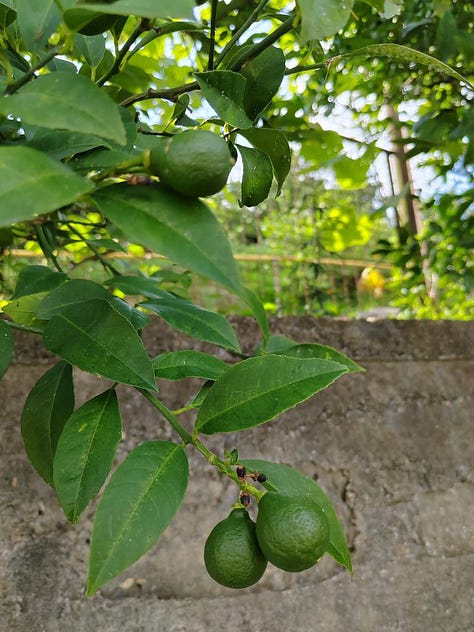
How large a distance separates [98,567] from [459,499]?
0.82 m

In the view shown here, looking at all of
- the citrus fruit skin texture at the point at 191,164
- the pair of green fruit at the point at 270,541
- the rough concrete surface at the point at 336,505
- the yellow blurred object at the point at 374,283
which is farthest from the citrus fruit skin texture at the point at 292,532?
the yellow blurred object at the point at 374,283

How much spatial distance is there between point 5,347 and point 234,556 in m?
0.26

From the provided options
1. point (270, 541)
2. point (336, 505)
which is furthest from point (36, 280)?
point (336, 505)

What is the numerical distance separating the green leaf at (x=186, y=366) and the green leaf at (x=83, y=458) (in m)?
0.06

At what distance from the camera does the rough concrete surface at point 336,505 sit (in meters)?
0.83

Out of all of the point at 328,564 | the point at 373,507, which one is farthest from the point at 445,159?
the point at 328,564

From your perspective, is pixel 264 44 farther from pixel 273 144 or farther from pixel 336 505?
pixel 336 505

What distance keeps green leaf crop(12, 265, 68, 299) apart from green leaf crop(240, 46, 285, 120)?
261 mm

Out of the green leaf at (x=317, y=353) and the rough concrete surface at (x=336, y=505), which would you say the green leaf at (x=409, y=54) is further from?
the rough concrete surface at (x=336, y=505)

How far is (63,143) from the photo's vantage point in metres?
0.42

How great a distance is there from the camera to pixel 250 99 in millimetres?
530

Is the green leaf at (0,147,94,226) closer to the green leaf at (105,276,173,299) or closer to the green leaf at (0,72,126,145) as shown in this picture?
the green leaf at (0,72,126,145)

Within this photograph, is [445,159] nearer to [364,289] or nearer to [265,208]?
[364,289]

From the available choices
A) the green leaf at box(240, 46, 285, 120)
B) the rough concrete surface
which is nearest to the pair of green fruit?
the green leaf at box(240, 46, 285, 120)
